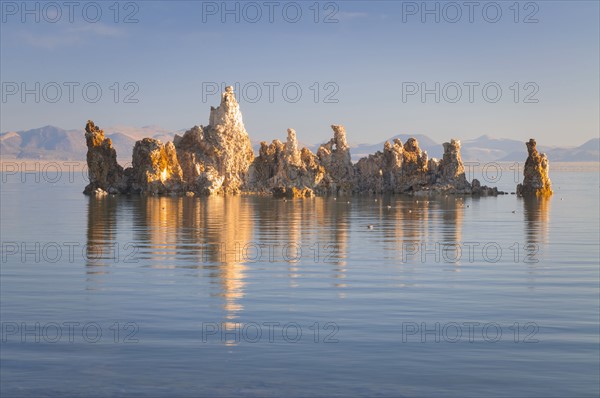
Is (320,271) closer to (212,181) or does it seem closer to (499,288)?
(499,288)


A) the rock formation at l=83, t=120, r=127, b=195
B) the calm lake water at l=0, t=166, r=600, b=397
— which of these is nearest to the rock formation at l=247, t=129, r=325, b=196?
the rock formation at l=83, t=120, r=127, b=195

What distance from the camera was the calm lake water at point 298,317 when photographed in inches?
746

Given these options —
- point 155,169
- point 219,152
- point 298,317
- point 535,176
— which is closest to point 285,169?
point 219,152

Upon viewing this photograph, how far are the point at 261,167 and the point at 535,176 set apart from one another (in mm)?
55312

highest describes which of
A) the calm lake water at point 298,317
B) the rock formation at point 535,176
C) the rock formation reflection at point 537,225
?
the rock formation at point 535,176

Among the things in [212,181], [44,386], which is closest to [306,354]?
[44,386]

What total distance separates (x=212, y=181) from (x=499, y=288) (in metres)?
124

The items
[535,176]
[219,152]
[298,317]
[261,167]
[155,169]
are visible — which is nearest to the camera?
[298,317]

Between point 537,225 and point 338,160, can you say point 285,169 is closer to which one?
point 338,160

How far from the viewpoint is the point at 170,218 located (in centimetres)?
7788

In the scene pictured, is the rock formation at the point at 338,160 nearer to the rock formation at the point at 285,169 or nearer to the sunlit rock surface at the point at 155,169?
the rock formation at the point at 285,169

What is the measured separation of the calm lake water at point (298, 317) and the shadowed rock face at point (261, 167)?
97.6 meters

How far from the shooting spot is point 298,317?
26219mm

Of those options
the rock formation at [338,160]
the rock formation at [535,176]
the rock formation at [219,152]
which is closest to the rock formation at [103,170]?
the rock formation at [219,152]
